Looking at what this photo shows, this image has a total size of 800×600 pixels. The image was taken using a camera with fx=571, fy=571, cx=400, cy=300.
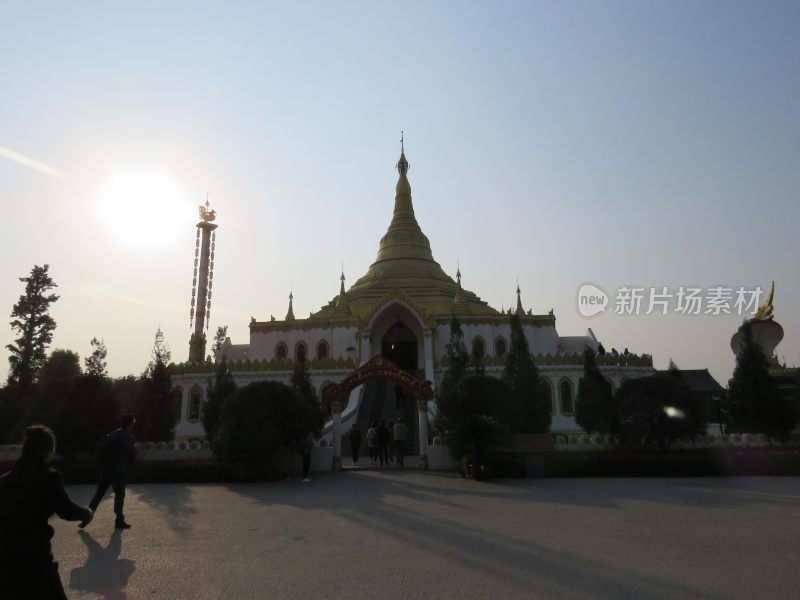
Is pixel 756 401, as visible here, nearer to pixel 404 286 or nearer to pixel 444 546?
pixel 444 546

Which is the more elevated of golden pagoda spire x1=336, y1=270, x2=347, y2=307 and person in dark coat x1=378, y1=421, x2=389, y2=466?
golden pagoda spire x1=336, y1=270, x2=347, y2=307

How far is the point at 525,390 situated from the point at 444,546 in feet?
56.1

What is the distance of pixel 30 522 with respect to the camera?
417 centimetres

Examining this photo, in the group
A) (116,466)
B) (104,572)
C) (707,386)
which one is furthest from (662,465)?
(707,386)

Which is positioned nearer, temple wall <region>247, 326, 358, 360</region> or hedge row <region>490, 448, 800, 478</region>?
hedge row <region>490, 448, 800, 478</region>

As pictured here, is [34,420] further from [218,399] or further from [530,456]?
[530,456]

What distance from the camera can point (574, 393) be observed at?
111ft

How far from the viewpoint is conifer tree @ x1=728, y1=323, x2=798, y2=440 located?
2192 centimetres

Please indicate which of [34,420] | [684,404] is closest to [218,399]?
[34,420]

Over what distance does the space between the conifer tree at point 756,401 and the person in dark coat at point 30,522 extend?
24.3 m

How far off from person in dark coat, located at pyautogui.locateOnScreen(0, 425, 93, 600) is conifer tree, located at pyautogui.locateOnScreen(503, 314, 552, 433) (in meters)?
20.2

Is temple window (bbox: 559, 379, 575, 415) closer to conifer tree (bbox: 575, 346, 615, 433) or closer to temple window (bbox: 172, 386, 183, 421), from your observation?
Answer: conifer tree (bbox: 575, 346, 615, 433)

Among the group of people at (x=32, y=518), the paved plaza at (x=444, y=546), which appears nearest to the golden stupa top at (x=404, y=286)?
the paved plaza at (x=444, y=546)

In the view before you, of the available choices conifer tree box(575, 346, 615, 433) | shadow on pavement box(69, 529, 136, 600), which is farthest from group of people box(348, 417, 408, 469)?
shadow on pavement box(69, 529, 136, 600)
